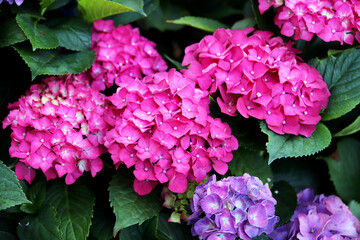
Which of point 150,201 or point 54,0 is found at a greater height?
point 54,0

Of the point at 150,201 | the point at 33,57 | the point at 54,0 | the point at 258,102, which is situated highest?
the point at 54,0

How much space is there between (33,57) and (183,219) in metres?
0.69

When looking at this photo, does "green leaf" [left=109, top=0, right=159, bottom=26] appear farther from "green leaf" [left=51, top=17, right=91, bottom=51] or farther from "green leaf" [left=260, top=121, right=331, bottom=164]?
"green leaf" [left=260, top=121, right=331, bottom=164]

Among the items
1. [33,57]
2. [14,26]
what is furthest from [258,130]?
[14,26]


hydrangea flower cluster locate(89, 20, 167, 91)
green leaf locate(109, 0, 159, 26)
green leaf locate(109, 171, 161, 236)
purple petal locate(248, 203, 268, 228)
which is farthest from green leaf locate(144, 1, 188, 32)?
purple petal locate(248, 203, 268, 228)

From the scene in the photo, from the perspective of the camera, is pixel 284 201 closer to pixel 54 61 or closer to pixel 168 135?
pixel 168 135

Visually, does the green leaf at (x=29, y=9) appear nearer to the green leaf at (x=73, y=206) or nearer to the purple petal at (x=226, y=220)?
the green leaf at (x=73, y=206)

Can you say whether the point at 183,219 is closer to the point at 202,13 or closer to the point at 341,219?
the point at 341,219

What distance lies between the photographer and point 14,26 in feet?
4.47

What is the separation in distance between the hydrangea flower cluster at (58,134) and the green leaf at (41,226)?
0.35ft

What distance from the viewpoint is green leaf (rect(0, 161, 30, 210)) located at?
1106mm

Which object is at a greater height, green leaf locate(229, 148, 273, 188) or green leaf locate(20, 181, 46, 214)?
green leaf locate(20, 181, 46, 214)

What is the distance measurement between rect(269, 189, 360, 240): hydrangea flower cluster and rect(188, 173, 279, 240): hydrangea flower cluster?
155 millimetres

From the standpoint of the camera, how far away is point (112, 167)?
56.1 inches
